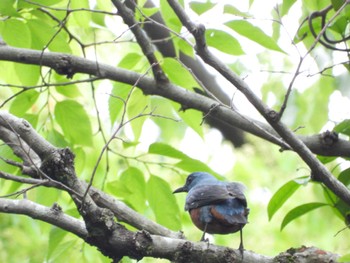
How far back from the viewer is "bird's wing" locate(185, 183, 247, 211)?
11.6ft

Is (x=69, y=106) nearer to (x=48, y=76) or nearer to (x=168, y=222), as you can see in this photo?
(x=48, y=76)

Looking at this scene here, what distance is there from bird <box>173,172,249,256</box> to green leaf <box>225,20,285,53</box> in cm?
77

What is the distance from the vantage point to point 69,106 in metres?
3.71

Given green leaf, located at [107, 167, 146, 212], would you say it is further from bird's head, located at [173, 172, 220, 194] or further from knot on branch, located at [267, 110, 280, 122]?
knot on branch, located at [267, 110, 280, 122]

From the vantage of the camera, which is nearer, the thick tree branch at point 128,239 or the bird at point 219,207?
the thick tree branch at point 128,239

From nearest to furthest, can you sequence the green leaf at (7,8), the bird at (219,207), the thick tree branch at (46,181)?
the thick tree branch at (46,181) < the green leaf at (7,8) < the bird at (219,207)

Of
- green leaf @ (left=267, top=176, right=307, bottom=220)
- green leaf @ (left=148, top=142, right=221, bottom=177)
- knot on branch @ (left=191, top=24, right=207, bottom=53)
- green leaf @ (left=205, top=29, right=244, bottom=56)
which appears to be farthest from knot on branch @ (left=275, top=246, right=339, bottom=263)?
green leaf @ (left=205, top=29, right=244, bottom=56)

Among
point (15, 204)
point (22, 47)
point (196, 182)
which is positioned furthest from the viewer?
point (196, 182)

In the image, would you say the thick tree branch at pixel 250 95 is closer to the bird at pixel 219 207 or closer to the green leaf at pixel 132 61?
the bird at pixel 219 207

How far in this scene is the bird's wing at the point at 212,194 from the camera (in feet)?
11.6

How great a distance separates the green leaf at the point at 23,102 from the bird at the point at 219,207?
0.98 meters

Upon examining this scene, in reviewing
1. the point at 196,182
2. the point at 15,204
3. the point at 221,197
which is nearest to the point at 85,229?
the point at 15,204

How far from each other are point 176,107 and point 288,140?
3.71ft

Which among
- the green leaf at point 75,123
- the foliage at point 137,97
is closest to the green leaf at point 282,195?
the foliage at point 137,97
